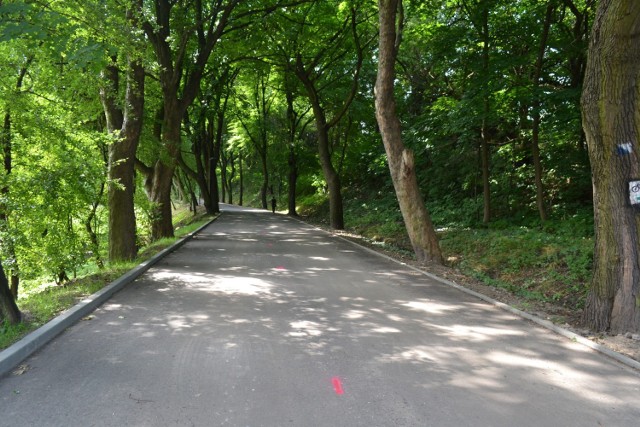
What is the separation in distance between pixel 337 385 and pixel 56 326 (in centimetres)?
350

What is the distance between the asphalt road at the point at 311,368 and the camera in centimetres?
363

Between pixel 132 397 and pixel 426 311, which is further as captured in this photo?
pixel 426 311

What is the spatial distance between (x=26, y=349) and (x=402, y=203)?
8152 mm

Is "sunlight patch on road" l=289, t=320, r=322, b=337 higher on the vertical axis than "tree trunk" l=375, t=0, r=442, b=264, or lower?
lower

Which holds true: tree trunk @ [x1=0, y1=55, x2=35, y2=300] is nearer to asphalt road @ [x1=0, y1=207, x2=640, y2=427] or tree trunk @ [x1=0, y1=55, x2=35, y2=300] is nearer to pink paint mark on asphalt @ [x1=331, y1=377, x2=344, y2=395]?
asphalt road @ [x1=0, y1=207, x2=640, y2=427]

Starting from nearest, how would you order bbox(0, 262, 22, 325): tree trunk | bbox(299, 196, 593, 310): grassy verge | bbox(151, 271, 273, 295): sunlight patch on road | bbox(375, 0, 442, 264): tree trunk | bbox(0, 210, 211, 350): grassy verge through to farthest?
bbox(0, 210, 211, 350): grassy verge → bbox(0, 262, 22, 325): tree trunk → bbox(151, 271, 273, 295): sunlight patch on road → bbox(299, 196, 593, 310): grassy verge → bbox(375, 0, 442, 264): tree trunk

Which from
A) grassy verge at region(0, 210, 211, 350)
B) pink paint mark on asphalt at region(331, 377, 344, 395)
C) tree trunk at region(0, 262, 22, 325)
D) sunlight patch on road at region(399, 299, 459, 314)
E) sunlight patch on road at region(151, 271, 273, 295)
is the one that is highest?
tree trunk at region(0, 262, 22, 325)

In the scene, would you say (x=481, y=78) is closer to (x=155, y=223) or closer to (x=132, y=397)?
(x=155, y=223)

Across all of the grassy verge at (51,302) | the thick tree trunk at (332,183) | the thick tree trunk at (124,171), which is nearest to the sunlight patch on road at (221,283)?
the grassy verge at (51,302)

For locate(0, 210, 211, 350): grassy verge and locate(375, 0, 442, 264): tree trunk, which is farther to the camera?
locate(375, 0, 442, 264): tree trunk

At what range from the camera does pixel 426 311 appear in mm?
6754

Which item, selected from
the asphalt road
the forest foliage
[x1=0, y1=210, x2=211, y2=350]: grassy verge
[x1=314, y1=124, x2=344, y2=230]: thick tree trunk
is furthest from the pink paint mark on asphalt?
[x1=314, y1=124, x2=344, y2=230]: thick tree trunk

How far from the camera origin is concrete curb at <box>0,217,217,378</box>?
4.43m

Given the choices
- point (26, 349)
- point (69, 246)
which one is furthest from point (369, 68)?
point (26, 349)
